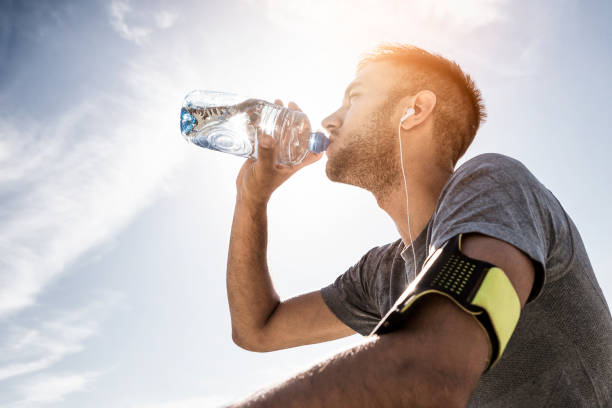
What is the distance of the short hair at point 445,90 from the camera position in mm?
2621

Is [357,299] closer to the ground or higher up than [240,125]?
closer to the ground

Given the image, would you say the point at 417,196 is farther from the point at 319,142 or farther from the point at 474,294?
the point at 474,294

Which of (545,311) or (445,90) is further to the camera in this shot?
(445,90)

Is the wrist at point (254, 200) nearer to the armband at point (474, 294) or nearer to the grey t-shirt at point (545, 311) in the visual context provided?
the grey t-shirt at point (545, 311)

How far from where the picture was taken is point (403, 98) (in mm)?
2635

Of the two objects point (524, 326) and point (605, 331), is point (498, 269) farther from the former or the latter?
point (605, 331)

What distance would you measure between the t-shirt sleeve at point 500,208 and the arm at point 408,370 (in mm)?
271

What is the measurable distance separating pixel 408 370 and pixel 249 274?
212 centimetres

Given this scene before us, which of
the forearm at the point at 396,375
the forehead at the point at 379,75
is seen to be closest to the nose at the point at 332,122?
the forehead at the point at 379,75

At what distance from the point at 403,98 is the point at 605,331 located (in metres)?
1.56

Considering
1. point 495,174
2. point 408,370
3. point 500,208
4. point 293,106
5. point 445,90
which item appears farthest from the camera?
point 293,106

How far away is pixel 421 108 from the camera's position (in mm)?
2576

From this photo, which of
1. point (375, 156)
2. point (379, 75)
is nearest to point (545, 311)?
point (375, 156)

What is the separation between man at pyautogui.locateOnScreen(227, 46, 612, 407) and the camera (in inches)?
35.5
